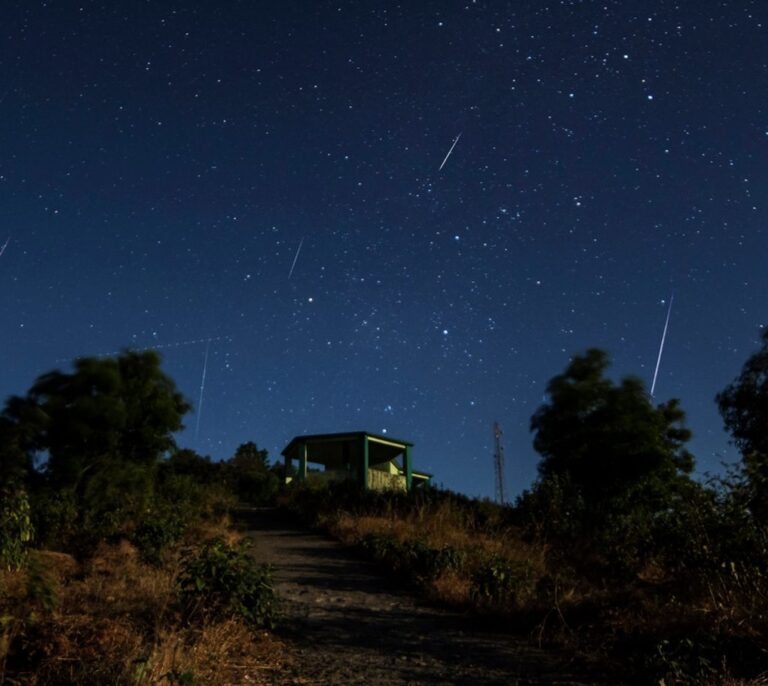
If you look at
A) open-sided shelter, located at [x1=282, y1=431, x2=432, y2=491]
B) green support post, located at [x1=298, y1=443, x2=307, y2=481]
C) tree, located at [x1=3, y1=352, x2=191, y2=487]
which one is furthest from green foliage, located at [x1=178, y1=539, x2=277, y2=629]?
green support post, located at [x1=298, y1=443, x2=307, y2=481]

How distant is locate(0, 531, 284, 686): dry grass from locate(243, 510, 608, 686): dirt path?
17.8 inches

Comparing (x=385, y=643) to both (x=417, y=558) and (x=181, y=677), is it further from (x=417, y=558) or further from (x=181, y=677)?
(x=417, y=558)

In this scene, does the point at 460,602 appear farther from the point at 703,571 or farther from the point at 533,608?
the point at 703,571

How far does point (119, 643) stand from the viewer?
16.6 feet

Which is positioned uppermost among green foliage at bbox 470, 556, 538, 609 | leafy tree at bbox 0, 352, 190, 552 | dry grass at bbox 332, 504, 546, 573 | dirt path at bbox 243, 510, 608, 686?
leafy tree at bbox 0, 352, 190, 552

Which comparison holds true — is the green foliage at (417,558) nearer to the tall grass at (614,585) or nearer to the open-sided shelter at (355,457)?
the tall grass at (614,585)

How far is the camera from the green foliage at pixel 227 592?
5.93 metres

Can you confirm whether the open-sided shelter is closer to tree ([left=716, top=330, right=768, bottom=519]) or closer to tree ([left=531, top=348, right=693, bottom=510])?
tree ([left=531, top=348, right=693, bottom=510])

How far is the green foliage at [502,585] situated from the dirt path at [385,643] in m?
0.45

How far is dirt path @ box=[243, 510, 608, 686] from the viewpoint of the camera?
17.0 feet

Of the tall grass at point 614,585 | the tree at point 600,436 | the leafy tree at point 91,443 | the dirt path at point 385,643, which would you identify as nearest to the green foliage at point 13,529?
the leafy tree at point 91,443

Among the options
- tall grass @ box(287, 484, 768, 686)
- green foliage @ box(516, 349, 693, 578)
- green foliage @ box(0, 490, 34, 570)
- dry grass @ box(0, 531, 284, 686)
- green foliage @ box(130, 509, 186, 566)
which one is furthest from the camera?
green foliage @ box(516, 349, 693, 578)

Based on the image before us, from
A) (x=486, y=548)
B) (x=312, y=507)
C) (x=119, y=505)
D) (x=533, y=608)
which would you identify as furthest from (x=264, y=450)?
(x=533, y=608)

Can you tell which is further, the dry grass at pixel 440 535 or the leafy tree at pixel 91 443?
the leafy tree at pixel 91 443
